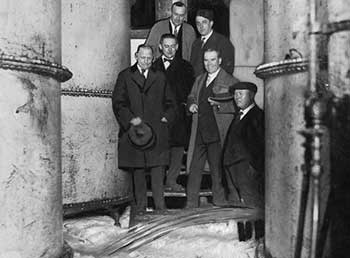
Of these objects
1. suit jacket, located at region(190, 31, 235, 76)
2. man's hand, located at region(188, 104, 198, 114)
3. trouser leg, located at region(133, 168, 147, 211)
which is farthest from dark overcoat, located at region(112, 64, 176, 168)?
suit jacket, located at region(190, 31, 235, 76)

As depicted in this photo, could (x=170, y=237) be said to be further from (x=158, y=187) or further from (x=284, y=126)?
(x=284, y=126)

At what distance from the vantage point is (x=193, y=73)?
24.1 ft

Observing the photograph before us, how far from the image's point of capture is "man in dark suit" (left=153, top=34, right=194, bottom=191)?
7133 millimetres

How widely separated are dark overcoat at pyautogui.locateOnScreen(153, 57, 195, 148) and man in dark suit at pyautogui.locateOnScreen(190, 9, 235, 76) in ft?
0.86

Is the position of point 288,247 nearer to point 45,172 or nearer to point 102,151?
point 45,172

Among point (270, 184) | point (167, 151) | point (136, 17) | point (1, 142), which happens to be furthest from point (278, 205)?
point (136, 17)

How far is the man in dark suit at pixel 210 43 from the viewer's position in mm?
7281

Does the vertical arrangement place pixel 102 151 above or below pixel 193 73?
below

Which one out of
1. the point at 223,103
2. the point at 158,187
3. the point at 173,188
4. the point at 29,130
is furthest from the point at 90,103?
the point at 29,130

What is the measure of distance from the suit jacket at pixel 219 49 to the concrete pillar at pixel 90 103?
39.0 inches

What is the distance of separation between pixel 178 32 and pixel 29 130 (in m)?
3.64

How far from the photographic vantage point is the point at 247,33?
912 centimetres

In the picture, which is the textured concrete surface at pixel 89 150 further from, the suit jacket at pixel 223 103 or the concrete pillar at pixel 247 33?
the concrete pillar at pixel 247 33

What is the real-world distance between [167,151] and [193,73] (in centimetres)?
108
